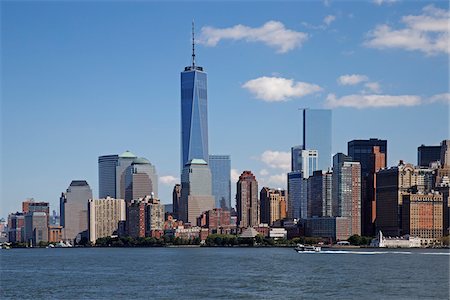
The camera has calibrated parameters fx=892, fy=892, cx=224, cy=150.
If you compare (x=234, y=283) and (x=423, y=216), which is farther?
(x=423, y=216)

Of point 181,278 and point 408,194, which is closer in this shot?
point 181,278

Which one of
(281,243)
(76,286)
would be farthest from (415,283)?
(281,243)

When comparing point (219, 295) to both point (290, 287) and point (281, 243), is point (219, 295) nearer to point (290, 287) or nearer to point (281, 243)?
point (290, 287)

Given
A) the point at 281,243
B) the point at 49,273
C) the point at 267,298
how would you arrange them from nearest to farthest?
the point at 267,298, the point at 49,273, the point at 281,243

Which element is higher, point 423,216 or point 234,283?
point 234,283

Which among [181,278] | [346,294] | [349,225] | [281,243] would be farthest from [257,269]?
[349,225]

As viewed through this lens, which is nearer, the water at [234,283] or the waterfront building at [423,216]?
the water at [234,283]

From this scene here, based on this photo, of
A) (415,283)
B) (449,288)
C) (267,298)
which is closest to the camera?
(267,298)

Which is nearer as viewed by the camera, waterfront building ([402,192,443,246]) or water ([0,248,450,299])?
water ([0,248,450,299])
